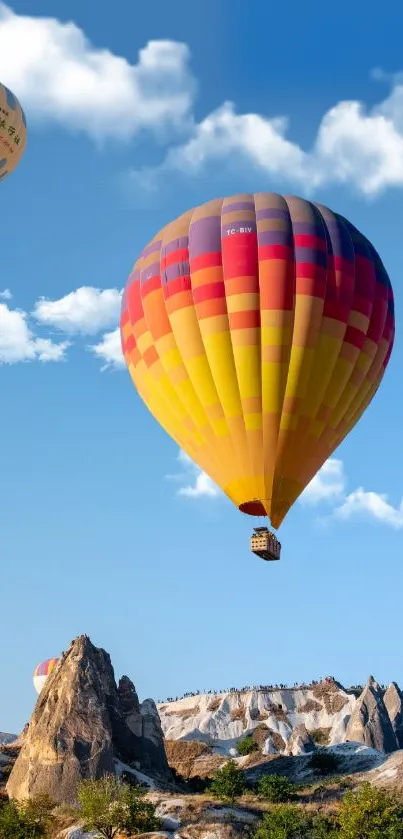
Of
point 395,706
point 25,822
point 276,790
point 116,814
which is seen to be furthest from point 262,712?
point 116,814

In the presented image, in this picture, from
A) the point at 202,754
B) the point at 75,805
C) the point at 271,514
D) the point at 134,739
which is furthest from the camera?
the point at 202,754

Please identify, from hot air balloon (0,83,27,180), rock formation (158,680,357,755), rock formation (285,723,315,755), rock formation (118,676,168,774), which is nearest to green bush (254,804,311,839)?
rock formation (118,676,168,774)

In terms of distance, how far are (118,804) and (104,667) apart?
56.0 feet

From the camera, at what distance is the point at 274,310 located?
46.5 m

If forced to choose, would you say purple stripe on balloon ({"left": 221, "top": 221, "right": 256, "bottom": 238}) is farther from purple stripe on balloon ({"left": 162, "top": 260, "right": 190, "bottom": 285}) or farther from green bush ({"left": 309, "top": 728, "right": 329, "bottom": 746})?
green bush ({"left": 309, "top": 728, "right": 329, "bottom": 746})

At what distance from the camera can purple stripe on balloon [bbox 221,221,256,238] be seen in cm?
4784

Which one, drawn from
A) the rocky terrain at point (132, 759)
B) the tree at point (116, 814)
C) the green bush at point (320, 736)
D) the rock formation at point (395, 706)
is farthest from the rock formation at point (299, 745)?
the tree at point (116, 814)

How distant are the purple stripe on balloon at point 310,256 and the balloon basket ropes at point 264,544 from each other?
1311 centimetres

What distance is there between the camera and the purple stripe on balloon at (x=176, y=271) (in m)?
48.2

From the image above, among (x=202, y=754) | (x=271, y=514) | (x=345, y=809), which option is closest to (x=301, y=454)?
(x=271, y=514)

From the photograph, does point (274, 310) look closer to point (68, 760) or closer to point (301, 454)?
point (301, 454)

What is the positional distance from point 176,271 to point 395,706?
84.9 metres

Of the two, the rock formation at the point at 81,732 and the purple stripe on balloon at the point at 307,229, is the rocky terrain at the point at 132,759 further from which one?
the purple stripe on balloon at the point at 307,229

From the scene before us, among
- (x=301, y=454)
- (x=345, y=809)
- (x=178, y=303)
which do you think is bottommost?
(x=345, y=809)
